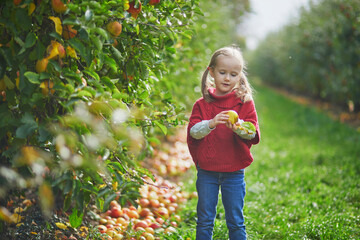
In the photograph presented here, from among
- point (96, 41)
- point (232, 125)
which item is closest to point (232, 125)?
point (232, 125)

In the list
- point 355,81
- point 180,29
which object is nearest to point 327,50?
point 355,81

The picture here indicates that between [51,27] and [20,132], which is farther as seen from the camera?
[51,27]

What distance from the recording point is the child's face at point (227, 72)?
2.10 metres

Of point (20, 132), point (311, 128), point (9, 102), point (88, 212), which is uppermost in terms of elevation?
point (311, 128)

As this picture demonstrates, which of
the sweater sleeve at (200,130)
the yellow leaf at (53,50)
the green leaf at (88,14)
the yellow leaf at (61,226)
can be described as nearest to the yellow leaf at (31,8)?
the yellow leaf at (53,50)

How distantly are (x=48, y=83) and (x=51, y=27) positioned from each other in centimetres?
42

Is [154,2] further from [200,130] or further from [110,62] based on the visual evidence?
[200,130]

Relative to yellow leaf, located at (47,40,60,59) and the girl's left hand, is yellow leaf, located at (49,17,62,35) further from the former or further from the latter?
the girl's left hand

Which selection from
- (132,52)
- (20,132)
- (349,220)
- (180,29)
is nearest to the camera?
(20,132)

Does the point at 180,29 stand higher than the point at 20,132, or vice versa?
the point at 180,29

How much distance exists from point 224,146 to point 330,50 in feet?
31.0

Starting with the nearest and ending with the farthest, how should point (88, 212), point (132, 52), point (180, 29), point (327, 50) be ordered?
point (132, 52)
point (180, 29)
point (88, 212)
point (327, 50)

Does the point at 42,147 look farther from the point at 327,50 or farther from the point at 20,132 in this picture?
the point at 327,50

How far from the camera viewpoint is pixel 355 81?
778 centimetres
